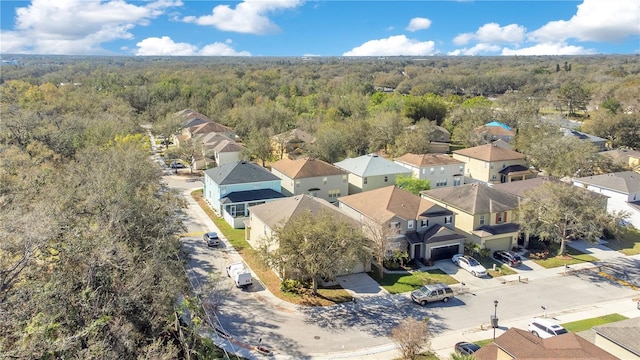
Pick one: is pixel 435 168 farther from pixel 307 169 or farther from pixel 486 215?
pixel 486 215

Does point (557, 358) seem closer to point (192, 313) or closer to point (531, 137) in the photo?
point (192, 313)

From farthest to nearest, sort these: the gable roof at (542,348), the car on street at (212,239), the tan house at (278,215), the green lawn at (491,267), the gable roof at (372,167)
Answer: the gable roof at (372,167)
the car on street at (212,239)
the green lawn at (491,267)
the tan house at (278,215)
the gable roof at (542,348)

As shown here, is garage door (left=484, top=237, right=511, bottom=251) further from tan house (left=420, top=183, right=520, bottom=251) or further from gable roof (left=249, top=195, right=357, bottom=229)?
gable roof (left=249, top=195, right=357, bottom=229)

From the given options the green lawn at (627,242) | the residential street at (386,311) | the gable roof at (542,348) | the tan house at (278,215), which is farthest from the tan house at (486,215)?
the gable roof at (542,348)

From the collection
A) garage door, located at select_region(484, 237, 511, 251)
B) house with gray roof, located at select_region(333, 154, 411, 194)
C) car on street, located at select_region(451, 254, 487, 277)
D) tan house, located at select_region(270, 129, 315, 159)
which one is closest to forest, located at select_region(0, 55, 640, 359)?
tan house, located at select_region(270, 129, 315, 159)

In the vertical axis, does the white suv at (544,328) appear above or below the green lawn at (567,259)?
above

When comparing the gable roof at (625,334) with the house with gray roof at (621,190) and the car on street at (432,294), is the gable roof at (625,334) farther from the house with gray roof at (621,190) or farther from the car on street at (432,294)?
the house with gray roof at (621,190)
